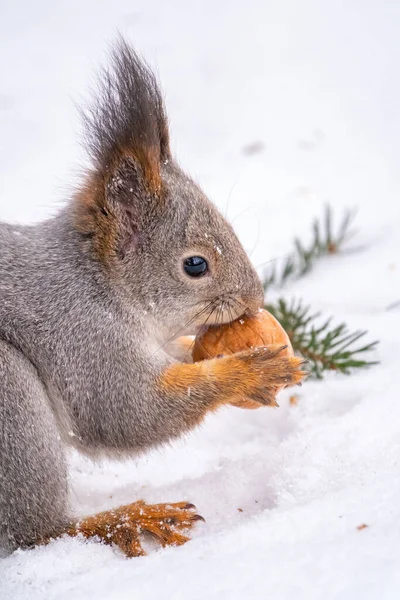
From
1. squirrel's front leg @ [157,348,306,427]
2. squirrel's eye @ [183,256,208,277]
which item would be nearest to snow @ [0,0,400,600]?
squirrel's front leg @ [157,348,306,427]

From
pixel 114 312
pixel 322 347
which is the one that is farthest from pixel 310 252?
pixel 114 312

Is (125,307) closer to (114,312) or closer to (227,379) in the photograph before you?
(114,312)

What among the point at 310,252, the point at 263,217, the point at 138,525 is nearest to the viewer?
the point at 138,525

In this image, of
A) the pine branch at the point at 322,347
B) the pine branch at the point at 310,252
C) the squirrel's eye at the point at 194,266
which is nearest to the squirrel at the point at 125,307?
the squirrel's eye at the point at 194,266

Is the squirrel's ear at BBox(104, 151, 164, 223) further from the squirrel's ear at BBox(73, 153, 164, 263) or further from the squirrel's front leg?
the squirrel's front leg

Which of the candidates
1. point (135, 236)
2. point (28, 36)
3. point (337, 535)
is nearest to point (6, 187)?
point (28, 36)

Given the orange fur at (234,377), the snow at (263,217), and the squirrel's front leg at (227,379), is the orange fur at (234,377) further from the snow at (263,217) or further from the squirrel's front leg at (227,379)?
the snow at (263,217)

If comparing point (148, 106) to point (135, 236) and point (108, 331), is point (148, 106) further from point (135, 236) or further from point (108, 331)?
point (108, 331)
